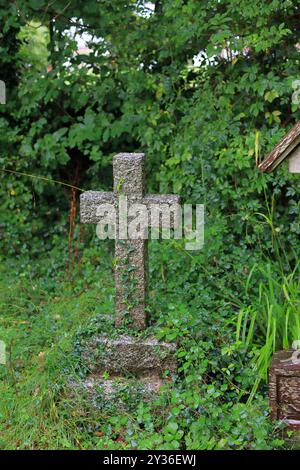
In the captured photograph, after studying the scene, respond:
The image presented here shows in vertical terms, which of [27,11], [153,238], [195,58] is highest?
[27,11]

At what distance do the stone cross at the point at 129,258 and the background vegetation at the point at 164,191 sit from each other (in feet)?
0.55

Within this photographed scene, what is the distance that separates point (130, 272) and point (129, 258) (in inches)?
3.3

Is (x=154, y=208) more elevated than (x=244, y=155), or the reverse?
(x=244, y=155)

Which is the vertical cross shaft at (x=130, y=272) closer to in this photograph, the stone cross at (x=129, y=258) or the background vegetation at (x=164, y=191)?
the stone cross at (x=129, y=258)

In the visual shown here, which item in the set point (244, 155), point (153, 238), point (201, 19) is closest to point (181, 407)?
point (153, 238)

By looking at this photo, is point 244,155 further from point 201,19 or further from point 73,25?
point 73,25

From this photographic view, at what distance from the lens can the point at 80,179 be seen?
6.89 metres

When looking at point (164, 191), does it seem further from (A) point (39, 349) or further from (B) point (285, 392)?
(B) point (285, 392)

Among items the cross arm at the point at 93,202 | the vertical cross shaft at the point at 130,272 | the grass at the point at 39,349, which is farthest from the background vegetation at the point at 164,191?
the cross arm at the point at 93,202

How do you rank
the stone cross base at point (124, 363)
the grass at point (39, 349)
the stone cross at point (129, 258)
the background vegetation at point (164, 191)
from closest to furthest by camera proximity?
the grass at point (39, 349)
the background vegetation at point (164, 191)
the stone cross base at point (124, 363)
the stone cross at point (129, 258)

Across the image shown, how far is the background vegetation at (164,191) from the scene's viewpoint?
402 centimetres

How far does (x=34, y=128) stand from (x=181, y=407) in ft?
11.4

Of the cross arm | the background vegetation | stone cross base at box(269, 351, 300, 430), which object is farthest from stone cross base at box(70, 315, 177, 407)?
the cross arm

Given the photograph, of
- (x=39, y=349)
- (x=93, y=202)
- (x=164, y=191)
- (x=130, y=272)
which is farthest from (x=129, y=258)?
(x=164, y=191)
